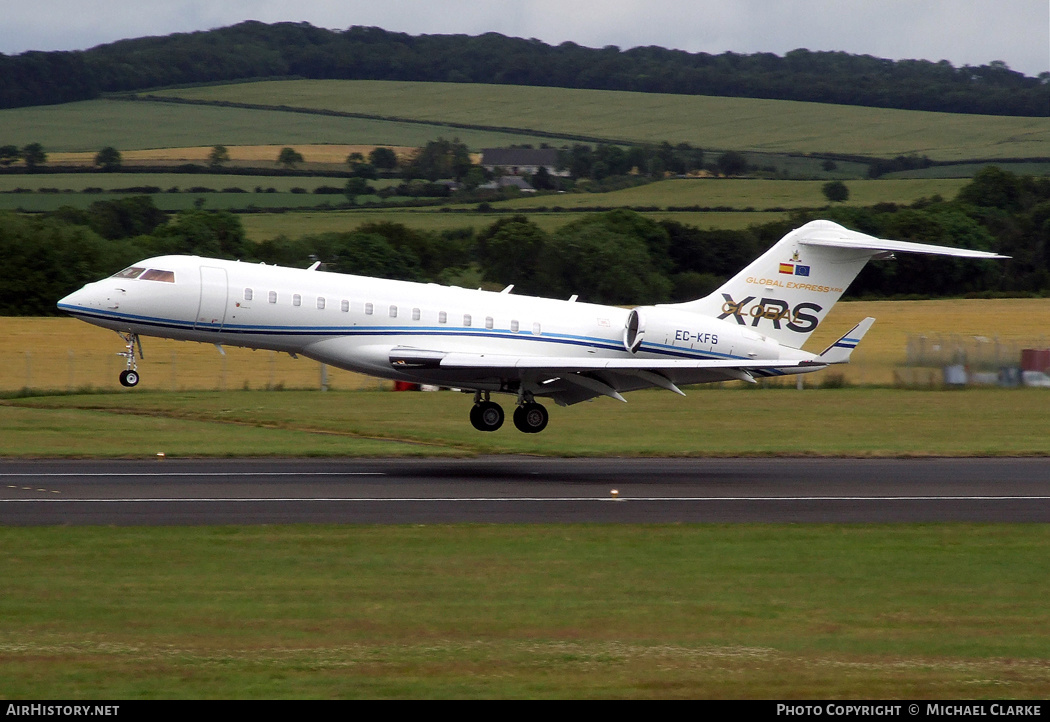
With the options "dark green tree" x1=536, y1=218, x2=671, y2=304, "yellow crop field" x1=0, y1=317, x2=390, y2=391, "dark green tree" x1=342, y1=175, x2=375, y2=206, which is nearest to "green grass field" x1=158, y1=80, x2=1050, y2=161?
"dark green tree" x1=342, y1=175, x2=375, y2=206

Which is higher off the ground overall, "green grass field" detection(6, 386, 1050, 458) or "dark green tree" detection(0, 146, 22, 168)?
"dark green tree" detection(0, 146, 22, 168)

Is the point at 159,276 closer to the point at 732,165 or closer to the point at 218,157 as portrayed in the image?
the point at 218,157

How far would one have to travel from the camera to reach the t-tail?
28.7 m

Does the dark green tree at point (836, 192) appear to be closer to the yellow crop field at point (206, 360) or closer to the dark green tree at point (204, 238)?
the yellow crop field at point (206, 360)

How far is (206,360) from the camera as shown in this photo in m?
50.9

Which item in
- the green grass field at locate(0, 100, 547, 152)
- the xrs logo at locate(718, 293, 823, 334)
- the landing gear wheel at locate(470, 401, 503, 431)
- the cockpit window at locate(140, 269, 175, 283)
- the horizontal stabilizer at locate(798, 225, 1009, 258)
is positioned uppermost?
the green grass field at locate(0, 100, 547, 152)

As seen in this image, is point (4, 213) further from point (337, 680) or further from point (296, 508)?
point (337, 680)

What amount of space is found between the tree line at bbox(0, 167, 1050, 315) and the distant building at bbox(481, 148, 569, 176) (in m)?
33.5

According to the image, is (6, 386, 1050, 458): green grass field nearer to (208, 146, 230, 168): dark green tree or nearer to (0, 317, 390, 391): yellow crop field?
(0, 317, 390, 391): yellow crop field

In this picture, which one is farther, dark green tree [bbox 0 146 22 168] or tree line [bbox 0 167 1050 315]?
dark green tree [bbox 0 146 22 168]

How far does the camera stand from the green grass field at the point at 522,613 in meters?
10.9

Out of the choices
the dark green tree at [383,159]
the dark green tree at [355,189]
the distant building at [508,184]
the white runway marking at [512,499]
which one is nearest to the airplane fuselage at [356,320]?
the white runway marking at [512,499]

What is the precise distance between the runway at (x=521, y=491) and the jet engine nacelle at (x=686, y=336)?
8.72 feet

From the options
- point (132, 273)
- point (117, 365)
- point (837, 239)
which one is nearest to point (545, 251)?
point (117, 365)
